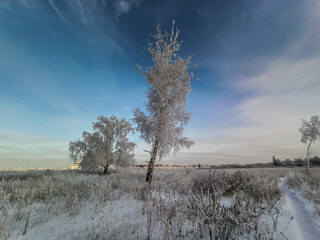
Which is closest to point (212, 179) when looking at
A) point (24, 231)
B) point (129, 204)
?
point (129, 204)

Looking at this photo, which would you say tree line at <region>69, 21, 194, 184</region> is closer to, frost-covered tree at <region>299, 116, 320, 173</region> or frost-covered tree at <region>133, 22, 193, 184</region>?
frost-covered tree at <region>133, 22, 193, 184</region>

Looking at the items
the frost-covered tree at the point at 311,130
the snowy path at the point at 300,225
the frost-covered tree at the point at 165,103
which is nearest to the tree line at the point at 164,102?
the frost-covered tree at the point at 165,103

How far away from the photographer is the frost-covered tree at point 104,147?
1797 cm

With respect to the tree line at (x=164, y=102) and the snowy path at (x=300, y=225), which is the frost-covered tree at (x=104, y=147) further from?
the snowy path at (x=300, y=225)

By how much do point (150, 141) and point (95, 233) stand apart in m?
7.90

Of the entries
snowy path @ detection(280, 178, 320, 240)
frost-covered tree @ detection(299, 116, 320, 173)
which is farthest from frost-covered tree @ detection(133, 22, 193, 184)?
frost-covered tree @ detection(299, 116, 320, 173)

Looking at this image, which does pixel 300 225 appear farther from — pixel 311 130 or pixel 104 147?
pixel 311 130

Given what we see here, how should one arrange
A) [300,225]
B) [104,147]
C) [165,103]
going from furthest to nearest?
[104,147] < [165,103] < [300,225]

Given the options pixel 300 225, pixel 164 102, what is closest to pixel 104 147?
pixel 164 102

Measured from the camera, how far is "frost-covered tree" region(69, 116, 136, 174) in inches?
707

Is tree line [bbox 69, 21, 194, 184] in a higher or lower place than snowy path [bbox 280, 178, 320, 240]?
higher

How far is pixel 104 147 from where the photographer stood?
18125 mm

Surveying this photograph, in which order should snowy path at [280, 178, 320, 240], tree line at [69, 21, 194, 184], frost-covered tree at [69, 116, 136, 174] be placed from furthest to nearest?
1. frost-covered tree at [69, 116, 136, 174]
2. tree line at [69, 21, 194, 184]
3. snowy path at [280, 178, 320, 240]

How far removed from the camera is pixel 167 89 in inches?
415
